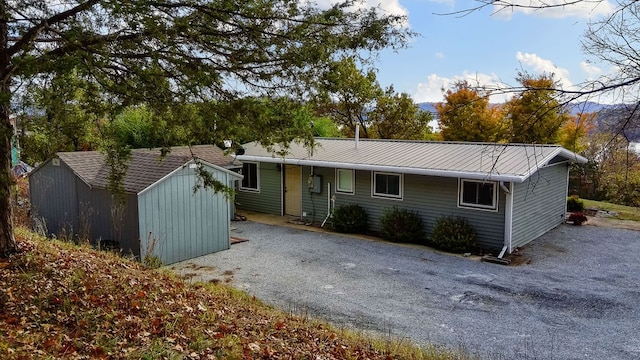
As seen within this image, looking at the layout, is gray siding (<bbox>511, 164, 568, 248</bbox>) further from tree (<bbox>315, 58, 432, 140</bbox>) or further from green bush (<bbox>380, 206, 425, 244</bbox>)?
tree (<bbox>315, 58, 432, 140</bbox>)

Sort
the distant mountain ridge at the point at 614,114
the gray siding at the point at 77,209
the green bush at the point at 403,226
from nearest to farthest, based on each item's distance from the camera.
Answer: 1. the distant mountain ridge at the point at 614,114
2. the gray siding at the point at 77,209
3. the green bush at the point at 403,226

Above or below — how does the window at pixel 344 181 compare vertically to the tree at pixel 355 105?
below

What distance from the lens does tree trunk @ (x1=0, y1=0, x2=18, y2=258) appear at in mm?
4770

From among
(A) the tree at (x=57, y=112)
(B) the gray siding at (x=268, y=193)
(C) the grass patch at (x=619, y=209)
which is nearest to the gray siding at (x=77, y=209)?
(A) the tree at (x=57, y=112)

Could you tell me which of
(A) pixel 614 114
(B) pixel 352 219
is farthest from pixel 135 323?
(B) pixel 352 219

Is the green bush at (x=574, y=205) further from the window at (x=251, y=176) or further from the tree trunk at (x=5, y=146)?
the tree trunk at (x=5, y=146)

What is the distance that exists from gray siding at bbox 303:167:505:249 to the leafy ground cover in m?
6.15

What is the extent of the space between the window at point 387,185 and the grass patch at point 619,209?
802 centimetres

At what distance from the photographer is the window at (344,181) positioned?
14180mm

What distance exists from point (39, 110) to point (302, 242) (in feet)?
25.6

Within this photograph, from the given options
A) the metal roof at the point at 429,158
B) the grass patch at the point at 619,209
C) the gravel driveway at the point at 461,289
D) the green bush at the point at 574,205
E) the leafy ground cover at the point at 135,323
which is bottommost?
the gravel driveway at the point at 461,289

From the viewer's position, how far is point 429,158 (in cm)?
1312

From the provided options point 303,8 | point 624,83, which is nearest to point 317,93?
point 303,8

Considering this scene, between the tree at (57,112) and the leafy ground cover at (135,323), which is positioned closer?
the leafy ground cover at (135,323)
